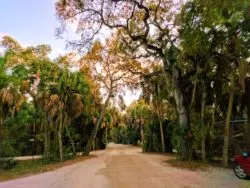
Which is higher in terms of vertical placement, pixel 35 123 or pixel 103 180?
pixel 35 123

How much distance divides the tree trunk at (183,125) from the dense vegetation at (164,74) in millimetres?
61

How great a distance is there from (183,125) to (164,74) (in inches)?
148

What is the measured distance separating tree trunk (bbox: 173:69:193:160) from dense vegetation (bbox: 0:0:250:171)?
6cm

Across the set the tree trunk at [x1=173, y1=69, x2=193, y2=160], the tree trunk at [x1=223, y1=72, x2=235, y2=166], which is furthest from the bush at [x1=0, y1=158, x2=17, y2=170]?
the tree trunk at [x1=223, y1=72, x2=235, y2=166]

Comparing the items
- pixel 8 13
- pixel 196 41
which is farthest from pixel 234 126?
pixel 8 13

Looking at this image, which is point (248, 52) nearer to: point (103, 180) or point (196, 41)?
point (196, 41)

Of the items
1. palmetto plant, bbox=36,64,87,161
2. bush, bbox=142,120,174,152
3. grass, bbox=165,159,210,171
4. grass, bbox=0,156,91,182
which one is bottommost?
grass, bbox=0,156,91,182

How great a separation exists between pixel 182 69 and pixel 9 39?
17.4 m

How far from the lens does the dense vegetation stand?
14625 millimetres

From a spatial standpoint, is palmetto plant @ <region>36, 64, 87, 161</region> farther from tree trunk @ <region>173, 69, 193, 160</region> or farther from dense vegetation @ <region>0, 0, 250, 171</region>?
tree trunk @ <region>173, 69, 193, 160</region>

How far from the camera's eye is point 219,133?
18891 millimetres

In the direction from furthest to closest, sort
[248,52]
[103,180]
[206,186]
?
[248,52], [103,180], [206,186]

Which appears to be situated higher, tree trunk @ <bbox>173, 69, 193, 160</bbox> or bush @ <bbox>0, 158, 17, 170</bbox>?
tree trunk @ <bbox>173, 69, 193, 160</bbox>

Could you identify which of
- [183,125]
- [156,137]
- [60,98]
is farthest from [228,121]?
[156,137]
